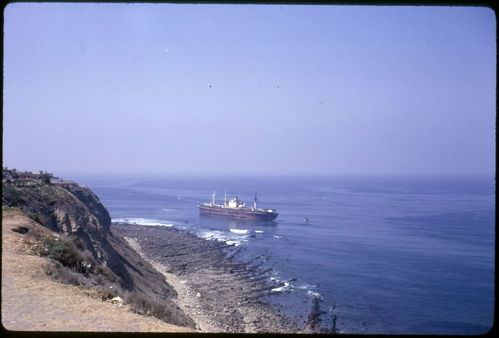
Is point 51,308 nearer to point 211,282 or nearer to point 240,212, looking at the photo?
point 211,282

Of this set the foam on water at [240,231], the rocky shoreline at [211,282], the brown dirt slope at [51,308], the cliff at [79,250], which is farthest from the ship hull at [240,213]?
the brown dirt slope at [51,308]

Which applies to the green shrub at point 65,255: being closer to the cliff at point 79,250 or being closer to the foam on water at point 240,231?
the cliff at point 79,250

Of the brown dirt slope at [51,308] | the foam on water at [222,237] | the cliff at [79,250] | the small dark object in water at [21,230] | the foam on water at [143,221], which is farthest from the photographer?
the foam on water at [143,221]

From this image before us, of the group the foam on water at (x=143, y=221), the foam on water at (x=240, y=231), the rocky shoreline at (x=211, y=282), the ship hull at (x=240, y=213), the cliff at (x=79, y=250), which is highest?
the cliff at (x=79, y=250)

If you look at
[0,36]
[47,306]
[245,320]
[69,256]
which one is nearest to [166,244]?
[245,320]

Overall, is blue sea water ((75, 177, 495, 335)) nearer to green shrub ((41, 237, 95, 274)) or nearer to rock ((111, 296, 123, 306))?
rock ((111, 296, 123, 306))

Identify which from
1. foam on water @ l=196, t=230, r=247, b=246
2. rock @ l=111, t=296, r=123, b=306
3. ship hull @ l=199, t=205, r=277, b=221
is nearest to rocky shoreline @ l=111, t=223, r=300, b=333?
foam on water @ l=196, t=230, r=247, b=246
